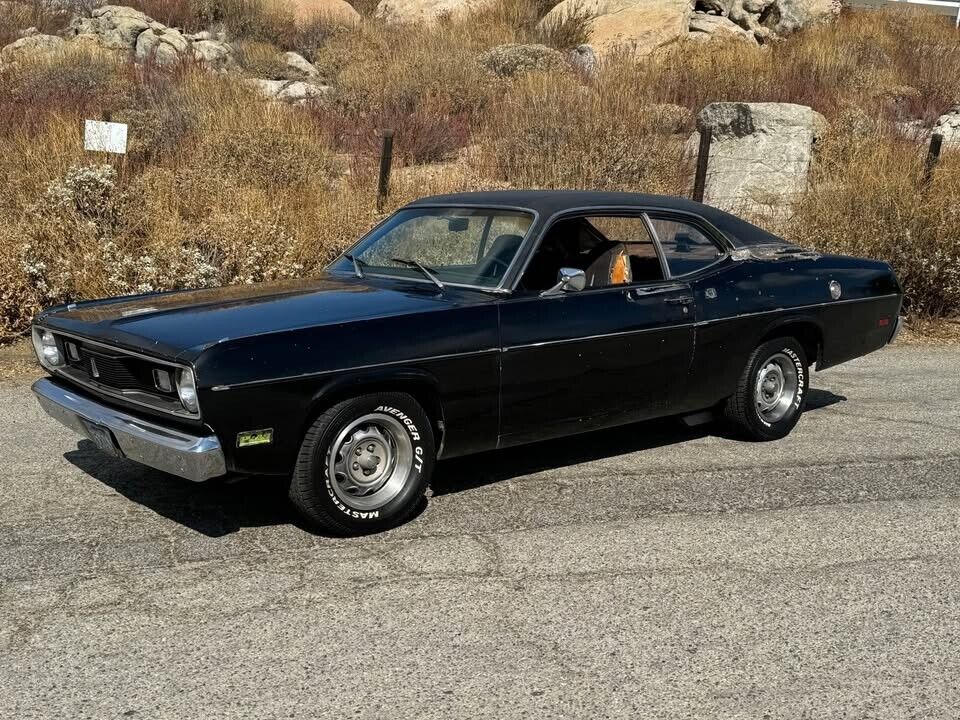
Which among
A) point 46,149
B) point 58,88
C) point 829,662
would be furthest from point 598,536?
point 58,88

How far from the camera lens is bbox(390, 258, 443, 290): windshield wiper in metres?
5.43

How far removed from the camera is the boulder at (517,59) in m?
20.8

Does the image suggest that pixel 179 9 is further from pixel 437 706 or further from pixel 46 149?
pixel 437 706

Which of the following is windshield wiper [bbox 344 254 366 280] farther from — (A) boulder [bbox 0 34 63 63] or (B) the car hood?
(A) boulder [bbox 0 34 63 63]

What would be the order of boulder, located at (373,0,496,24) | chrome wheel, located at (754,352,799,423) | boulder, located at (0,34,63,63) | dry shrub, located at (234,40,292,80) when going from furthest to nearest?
boulder, located at (373,0,496,24) → dry shrub, located at (234,40,292,80) → boulder, located at (0,34,63,63) → chrome wheel, located at (754,352,799,423)

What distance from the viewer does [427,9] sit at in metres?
27.7

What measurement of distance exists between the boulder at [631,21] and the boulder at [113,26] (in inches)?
364

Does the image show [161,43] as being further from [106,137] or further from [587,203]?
[587,203]

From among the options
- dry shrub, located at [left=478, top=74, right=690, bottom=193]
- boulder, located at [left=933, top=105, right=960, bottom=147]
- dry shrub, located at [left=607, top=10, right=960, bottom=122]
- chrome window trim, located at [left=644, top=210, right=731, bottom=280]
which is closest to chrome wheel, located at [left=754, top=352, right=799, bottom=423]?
chrome window trim, located at [left=644, top=210, right=731, bottom=280]

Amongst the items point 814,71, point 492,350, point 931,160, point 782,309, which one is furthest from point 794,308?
point 814,71

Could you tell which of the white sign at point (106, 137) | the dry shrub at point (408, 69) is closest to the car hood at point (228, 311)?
the white sign at point (106, 137)

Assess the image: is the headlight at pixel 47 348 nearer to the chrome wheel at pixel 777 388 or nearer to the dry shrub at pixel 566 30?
the chrome wheel at pixel 777 388

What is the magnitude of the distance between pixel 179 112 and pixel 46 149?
340cm

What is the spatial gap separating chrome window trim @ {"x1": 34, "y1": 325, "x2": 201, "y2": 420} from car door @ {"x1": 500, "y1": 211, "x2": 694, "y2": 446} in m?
1.52
